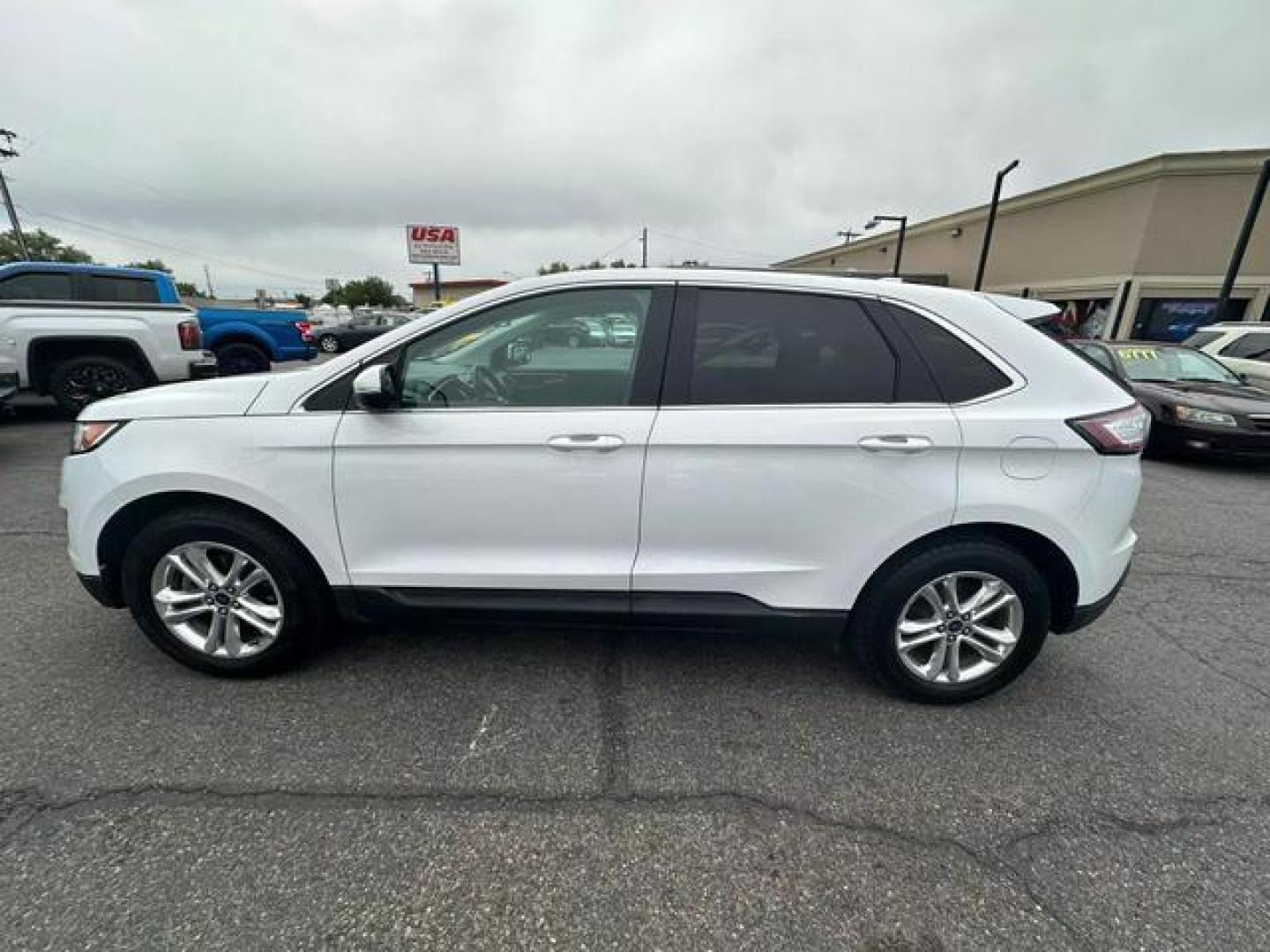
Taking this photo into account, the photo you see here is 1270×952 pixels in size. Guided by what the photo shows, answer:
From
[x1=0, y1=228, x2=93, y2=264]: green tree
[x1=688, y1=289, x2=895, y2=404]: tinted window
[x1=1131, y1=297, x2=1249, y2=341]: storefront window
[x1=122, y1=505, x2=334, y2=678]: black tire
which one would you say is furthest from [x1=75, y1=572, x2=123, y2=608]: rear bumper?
[x1=0, y1=228, x2=93, y2=264]: green tree

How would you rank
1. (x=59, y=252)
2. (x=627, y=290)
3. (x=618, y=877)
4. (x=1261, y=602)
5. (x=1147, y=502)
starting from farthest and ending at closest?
(x=59, y=252)
(x=1147, y=502)
(x=1261, y=602)
(x=627, y=290)
(x=618, y=877)

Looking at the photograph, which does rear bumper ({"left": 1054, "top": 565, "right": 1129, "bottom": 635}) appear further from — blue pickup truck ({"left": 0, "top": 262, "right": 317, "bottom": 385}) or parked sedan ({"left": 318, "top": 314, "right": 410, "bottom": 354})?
parked sedan ({"left": 318, "top": 314, "right": 410, "bottom": 354})

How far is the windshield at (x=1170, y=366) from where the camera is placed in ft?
24.5

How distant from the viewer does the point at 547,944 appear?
1.54m

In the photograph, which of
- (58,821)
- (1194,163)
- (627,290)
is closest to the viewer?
(58,821)

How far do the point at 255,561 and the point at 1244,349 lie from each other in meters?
12.9

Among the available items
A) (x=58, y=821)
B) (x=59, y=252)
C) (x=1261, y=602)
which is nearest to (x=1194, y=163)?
A: (x=1261, y=602)

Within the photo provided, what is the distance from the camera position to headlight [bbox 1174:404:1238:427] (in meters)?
6.32

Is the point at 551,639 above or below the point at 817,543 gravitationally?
below

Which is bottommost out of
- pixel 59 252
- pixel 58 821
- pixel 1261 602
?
pixel 58 821

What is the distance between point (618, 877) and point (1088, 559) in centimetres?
211

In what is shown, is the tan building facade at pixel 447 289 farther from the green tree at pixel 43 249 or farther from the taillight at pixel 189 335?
the taillight at pixel 189 335

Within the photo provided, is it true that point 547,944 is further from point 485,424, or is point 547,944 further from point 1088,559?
point 1088,559

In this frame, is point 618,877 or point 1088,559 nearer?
point 618,877
